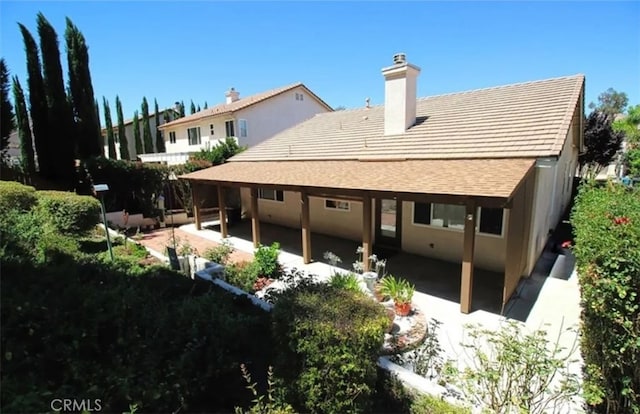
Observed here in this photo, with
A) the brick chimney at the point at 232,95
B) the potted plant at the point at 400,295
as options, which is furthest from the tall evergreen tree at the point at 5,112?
the potted plant at the point at 400,295

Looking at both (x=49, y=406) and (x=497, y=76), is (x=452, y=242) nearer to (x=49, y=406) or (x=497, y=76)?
(x=497, y=76)

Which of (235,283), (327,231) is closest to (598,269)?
(235,283)

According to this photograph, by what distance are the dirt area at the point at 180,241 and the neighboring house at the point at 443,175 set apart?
1.35 m

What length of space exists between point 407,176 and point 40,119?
19.4m

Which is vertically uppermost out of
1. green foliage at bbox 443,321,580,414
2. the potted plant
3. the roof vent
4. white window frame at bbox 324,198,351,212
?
the roof vent

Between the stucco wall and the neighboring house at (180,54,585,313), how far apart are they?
0.10 feet

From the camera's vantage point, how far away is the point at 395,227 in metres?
11.0

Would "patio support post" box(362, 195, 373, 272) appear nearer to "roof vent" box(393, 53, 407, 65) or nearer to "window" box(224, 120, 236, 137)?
"roof vent" box(393, 53, 407, 65)

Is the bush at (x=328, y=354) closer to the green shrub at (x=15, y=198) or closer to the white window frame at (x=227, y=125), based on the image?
the green shrub at (x=15, y=198)

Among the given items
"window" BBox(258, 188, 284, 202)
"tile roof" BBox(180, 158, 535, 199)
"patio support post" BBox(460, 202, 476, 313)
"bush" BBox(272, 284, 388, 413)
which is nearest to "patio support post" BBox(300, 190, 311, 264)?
"tile roof" BBox(180, 158, 535, 199)

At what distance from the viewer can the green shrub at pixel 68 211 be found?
10.0m

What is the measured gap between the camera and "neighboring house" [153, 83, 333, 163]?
23312 millimetres

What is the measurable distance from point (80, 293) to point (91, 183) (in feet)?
50.4

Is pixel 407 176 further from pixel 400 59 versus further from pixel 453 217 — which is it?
pixel 400 59
